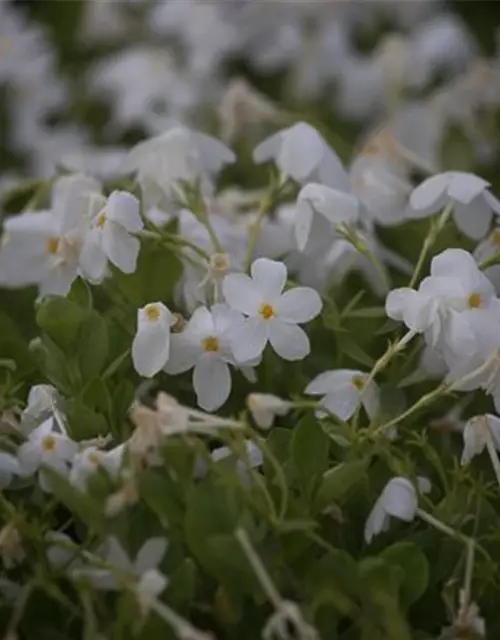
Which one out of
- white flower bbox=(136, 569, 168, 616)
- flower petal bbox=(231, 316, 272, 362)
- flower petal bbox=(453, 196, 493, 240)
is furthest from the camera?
flower petal bbox=(453, 196, 493, 240)

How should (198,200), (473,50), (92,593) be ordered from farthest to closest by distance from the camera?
(473,50) < (198,200) < (92,593)

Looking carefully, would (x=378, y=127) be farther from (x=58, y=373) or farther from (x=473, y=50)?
(x=58, y=373)

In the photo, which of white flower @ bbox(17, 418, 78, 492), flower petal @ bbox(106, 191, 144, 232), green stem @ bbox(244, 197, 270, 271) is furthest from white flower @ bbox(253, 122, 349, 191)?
white flower @ bbox(17, 418, 78, 492)

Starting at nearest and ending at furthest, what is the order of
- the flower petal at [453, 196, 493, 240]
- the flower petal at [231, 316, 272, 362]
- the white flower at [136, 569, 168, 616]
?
the white flower at [136, 569, 168, 616], the flower petal at [231, 316, 272, 362], the flower petal at [453, 196, 493, 240]

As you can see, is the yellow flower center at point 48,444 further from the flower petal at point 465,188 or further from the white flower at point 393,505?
the flower petal at point 465,188

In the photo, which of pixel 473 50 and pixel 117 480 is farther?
pixel 473 50

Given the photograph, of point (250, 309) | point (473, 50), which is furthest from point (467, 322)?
point (473, 50)

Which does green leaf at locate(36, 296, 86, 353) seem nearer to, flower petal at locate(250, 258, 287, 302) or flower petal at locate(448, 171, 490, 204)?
flower petal at locate(250, 258, 287, 302)
